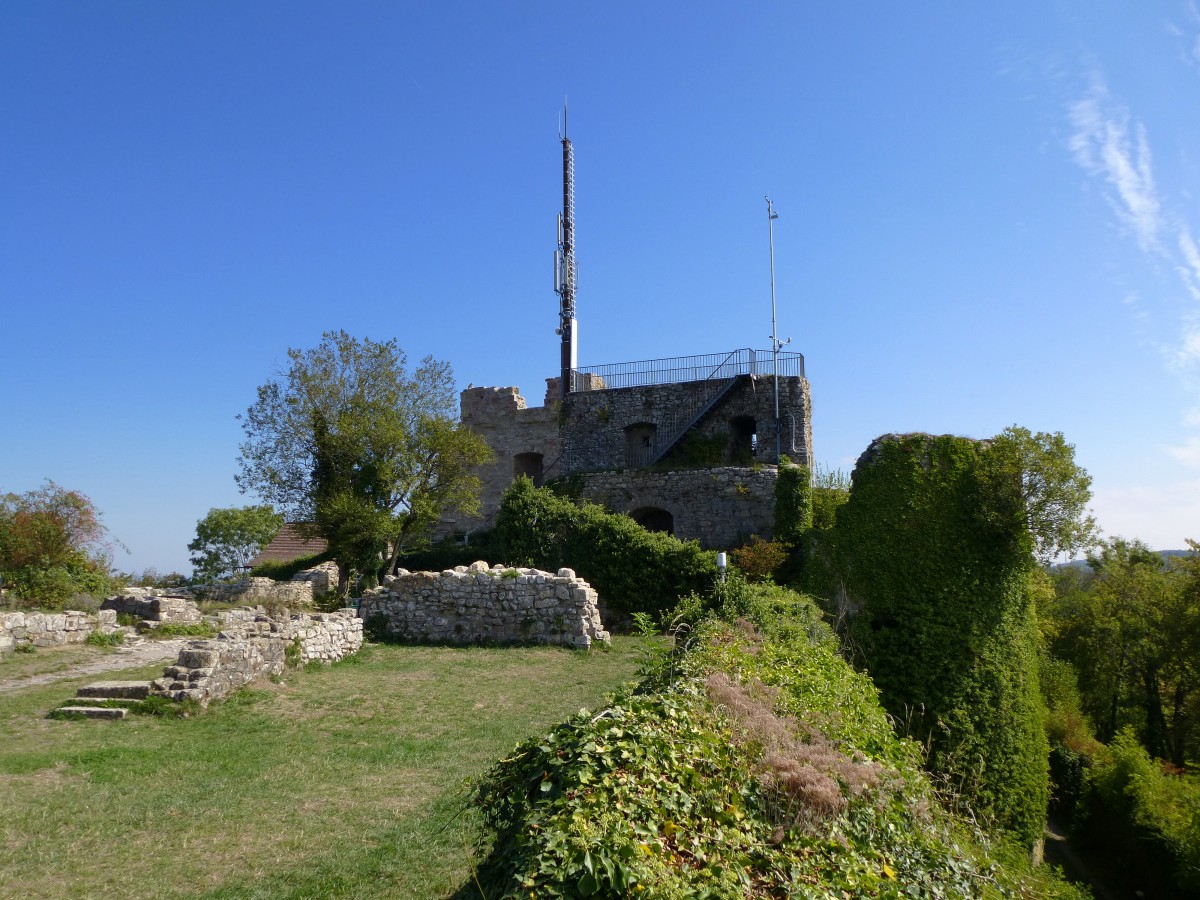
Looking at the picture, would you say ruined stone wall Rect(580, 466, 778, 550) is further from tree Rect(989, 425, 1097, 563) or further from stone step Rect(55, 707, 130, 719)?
stone step Rect(55, 707, 130, 719)

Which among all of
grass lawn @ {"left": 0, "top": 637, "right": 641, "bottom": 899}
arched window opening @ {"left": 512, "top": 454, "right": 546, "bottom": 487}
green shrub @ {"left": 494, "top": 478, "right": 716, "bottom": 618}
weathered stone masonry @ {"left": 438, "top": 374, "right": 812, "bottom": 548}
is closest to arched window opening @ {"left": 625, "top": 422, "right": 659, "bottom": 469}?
weathered stone masonry @ {"left": 438, "top": 374, "right": 812, "bottom": 548}

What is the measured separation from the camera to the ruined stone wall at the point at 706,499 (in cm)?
2270

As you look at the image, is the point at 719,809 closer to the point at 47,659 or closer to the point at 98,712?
the point at 98,712

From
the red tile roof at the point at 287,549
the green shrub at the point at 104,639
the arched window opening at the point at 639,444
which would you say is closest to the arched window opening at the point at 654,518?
the arched window opening at the point at 639,444

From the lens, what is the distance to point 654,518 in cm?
2559

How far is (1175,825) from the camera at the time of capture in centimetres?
1409

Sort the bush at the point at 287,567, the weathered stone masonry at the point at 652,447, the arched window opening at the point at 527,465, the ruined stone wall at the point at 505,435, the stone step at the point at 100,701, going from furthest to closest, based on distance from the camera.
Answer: the arched window opening at the point at 527,465
the ruined stone wall at the point at 505,435
the bush at the point at 287,567
the weathered stone masonry at the point at 652,447
the stone step at the point at 100,701

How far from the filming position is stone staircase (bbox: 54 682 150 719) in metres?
8.85

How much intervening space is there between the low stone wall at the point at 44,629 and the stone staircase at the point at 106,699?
458cm

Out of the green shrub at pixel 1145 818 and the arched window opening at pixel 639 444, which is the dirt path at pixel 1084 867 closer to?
the green shrub at pixel 1145 818

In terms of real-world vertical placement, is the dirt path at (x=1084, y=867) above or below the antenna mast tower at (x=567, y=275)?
below

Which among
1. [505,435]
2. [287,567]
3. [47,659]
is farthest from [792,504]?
[287,567]

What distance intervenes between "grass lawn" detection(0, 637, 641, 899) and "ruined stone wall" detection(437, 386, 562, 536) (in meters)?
17.4

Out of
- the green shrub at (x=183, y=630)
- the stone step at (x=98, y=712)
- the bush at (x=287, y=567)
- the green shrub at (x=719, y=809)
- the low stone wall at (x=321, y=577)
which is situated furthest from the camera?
the bush at (x=287, y=567)
